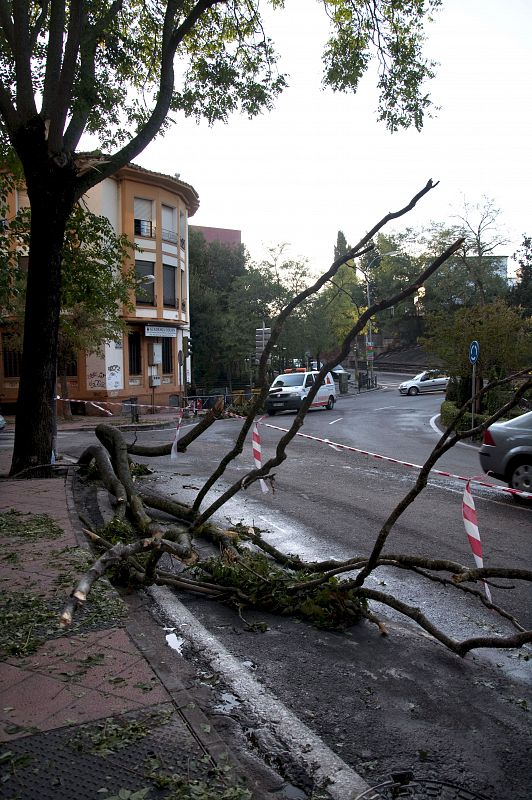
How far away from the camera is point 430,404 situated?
34250mm

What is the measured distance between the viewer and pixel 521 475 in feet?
30.6

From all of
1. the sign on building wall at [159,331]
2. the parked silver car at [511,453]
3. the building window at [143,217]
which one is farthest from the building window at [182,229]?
the parked silver car at [511,453]

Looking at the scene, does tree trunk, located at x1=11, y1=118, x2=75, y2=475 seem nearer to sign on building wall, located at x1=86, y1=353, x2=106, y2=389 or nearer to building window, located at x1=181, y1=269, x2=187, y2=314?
sign on building wall, located at x1=86, y1=353, x2=106, y2=389

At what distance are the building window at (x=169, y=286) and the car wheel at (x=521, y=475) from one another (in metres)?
26.7

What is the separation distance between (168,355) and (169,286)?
365 cm

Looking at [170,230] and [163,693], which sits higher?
[170,230]

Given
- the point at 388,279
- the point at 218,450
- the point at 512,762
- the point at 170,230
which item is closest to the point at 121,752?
the point at 512,762

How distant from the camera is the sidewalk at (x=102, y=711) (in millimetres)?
2686

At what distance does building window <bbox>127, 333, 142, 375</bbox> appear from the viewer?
1280 inches

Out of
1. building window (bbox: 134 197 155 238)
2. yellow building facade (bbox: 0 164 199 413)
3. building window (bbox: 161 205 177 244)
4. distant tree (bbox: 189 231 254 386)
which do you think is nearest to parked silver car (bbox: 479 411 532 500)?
yellow building facade (bbox: 0 164 199 413)

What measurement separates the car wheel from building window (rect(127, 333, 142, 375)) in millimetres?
25268

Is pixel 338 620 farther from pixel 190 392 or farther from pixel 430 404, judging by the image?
pixel 190 392

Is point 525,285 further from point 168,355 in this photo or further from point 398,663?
point 398,663

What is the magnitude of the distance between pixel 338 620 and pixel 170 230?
32.0m
